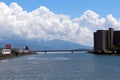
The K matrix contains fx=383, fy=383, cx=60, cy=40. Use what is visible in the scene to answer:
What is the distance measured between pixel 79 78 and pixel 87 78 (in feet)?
5.49

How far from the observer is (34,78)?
3088 inches

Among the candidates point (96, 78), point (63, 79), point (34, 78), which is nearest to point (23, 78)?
point (34, 78)

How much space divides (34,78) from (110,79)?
1542 cm

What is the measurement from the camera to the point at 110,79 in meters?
76.9

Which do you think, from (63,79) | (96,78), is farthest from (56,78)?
(96,78)

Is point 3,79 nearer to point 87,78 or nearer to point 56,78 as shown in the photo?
point 56,78

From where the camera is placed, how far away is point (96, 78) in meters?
78.7

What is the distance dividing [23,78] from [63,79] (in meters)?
8.50

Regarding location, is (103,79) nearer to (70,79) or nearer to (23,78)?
(70,79)

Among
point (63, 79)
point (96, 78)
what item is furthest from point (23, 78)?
point (96, 78)

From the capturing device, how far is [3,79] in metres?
76.8

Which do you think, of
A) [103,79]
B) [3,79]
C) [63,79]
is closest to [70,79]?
[63,79]

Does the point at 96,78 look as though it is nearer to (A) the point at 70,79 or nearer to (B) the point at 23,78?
(A) the point at 70,79

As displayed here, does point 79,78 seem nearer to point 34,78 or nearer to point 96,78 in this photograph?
point 96,78
